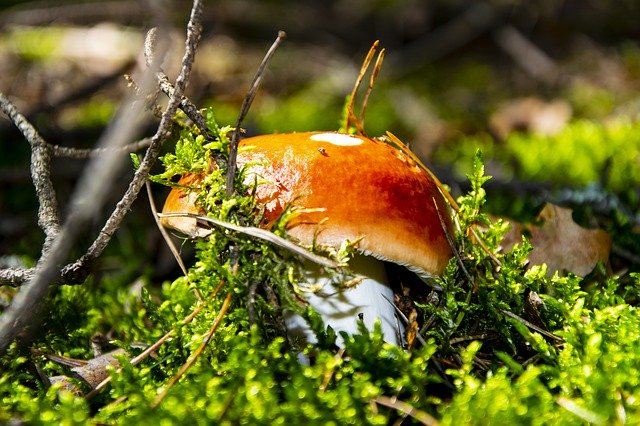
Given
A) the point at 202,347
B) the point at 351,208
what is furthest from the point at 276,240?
the point at 202,347

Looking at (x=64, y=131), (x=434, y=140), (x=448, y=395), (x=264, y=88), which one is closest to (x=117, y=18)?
(x=264, y=88)

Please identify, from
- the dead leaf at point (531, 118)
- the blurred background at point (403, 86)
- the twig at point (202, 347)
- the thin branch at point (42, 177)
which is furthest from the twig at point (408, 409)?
the dead leaf at point (531, 118)

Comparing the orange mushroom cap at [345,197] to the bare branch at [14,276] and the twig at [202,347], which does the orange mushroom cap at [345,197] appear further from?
the bare branch at [14,276]

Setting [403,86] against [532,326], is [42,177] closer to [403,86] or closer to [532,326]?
[532,326]

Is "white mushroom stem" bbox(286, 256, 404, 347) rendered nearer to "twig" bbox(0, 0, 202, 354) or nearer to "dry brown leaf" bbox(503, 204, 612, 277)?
"twig" bbox(0, 0, 202, 354)

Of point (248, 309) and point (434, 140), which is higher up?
point (248, 309)

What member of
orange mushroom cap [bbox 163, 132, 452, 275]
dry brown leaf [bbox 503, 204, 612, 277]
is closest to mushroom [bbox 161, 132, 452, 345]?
orange mushroom cap [bbox 163, 132, 452, 275]

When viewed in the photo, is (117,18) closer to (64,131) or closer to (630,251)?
(64,131)
